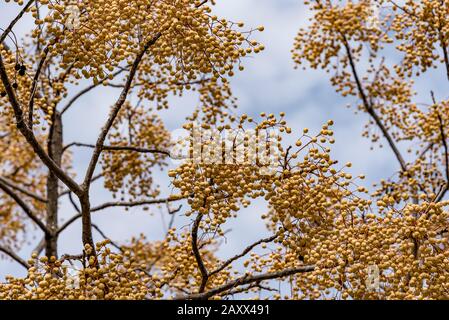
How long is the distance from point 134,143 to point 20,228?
6977 millimetres

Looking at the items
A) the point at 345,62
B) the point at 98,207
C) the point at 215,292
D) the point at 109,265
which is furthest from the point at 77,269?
the point at 345,62

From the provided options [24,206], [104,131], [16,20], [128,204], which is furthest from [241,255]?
[24,206]

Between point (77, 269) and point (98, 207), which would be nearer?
point (77, 269)

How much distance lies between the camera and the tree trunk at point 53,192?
38.6 ft

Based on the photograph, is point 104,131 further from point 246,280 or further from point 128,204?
point 128,204

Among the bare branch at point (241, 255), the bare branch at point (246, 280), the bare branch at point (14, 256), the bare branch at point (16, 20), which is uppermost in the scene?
the bare branch at point (16, 20)

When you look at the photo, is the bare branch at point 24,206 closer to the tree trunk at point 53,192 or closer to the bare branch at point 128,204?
the tree trunk at point 53,192

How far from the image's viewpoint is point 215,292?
6434 mm

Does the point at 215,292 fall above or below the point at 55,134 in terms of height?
below

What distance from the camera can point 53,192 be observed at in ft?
41.9

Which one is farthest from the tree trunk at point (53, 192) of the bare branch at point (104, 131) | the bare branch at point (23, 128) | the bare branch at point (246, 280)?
the bare branch at point (246, 280)
